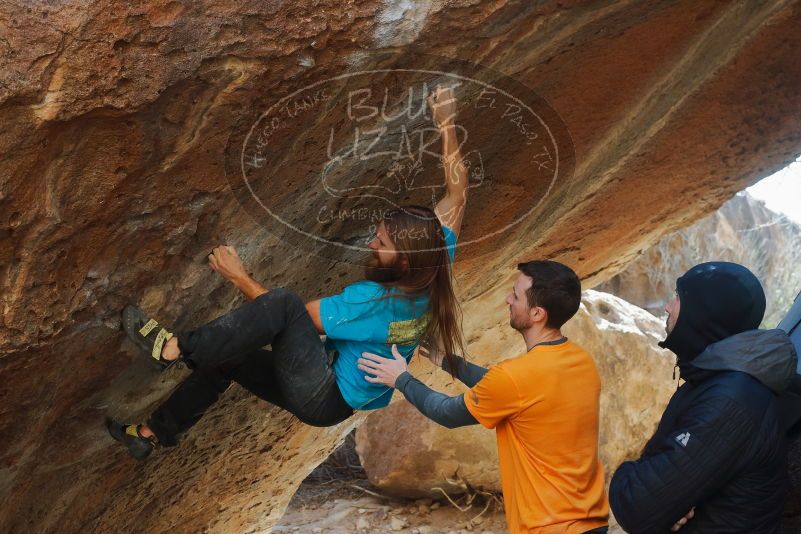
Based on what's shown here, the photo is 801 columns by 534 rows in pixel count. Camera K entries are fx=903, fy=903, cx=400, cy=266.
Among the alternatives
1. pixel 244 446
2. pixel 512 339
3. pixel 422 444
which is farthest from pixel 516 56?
pixel 422 444

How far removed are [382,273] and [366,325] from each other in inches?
7.0

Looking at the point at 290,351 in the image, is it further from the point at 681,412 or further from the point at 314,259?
the point at 681,412

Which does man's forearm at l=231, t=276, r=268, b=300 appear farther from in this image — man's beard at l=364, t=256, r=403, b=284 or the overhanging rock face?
man's beard at l=364, t=256, r=403, b=284

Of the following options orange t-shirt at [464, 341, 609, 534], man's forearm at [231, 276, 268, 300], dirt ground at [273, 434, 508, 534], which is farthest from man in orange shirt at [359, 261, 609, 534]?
dirt ground at [273, 434, 508, 534]

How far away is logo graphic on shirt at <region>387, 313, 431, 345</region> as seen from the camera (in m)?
2.98

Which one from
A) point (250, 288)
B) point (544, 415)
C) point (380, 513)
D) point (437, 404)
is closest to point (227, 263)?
point (250, 288)

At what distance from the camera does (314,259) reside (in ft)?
11.6

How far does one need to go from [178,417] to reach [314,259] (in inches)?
31.3

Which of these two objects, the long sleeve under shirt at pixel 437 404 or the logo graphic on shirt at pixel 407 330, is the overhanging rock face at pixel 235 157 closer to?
the logo graphic on shirt at pixel 407 330

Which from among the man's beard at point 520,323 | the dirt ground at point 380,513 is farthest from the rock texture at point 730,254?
the man's beard at point 520,323

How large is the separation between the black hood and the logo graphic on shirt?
0.80 meters

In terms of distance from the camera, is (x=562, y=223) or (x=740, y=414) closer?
(x=740, y=414)

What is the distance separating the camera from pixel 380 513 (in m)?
7.49

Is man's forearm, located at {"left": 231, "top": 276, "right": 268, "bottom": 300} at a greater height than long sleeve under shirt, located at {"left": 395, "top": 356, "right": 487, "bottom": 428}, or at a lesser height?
greater
